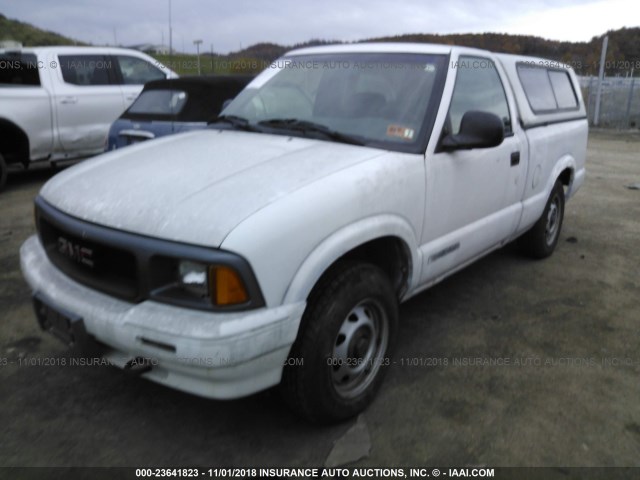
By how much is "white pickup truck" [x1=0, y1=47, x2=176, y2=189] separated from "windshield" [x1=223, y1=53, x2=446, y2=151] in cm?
506

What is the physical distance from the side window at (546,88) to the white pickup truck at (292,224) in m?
0.52

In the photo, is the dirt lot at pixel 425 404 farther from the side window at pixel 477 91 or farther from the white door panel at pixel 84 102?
the white door panel at pixel 84 102

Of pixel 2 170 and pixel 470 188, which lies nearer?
pixel 470 188

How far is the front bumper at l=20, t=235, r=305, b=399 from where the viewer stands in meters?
2.02

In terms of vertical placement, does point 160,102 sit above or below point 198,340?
above

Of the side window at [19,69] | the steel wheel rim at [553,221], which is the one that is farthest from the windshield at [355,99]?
the side window at [19,69]

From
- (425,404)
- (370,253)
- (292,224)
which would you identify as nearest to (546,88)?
(370,253)

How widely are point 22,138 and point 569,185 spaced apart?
6881mm

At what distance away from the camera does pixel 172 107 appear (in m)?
6.20

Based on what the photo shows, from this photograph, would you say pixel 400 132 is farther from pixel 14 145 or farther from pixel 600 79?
pixel 600 79

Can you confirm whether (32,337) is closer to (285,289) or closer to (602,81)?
(285,289)

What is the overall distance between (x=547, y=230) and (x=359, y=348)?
2991 mm

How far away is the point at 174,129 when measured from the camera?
5906 mm

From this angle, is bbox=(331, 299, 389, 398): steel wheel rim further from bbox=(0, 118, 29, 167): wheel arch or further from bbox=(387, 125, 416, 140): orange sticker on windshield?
bbox=(0, 118, 29, 167): wheel arch
